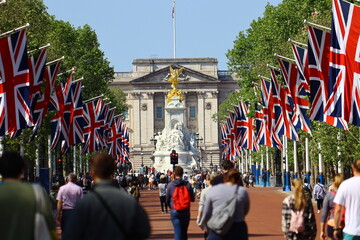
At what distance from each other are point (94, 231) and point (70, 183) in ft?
36.7

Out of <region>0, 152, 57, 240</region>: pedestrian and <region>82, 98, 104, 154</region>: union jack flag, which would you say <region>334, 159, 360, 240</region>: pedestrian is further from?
<region>82, 98, 104, 154</region>: union jack flag

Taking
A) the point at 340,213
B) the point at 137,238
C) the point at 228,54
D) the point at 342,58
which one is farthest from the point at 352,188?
the point at 228,54

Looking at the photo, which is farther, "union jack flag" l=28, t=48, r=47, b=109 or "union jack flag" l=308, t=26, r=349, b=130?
"union jack flag" l=28, t=48, r=47, b=109

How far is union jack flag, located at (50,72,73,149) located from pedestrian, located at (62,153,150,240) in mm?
33282

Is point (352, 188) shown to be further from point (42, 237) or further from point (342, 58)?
point (342, 58)

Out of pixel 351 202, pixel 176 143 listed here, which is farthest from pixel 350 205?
pixel 176 143

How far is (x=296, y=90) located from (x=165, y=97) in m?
146

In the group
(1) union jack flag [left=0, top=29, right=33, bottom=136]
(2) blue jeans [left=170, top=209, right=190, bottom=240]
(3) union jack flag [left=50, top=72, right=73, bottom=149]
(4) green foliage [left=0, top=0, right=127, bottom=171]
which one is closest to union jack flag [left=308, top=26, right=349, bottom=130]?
(1) union jack flag [left=0, top=29, right=33, bottom=136]

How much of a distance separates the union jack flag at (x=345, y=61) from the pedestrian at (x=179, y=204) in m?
7.67

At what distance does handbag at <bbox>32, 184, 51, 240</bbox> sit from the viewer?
27.5 feet

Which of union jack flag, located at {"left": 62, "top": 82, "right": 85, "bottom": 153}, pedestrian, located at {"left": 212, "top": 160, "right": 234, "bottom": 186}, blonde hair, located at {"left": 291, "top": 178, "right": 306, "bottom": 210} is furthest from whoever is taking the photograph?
union jack flag, located at {"left": 62, "top": 82, "right": 85, "bottom": 153}

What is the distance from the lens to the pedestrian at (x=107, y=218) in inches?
341

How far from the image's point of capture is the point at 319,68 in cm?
2917

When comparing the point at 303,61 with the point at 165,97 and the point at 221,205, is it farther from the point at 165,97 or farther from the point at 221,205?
the point at 165,97
